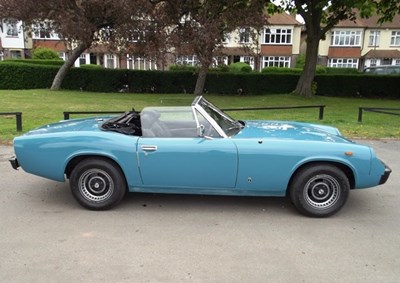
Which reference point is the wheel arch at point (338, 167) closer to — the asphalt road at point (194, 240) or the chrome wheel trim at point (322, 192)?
the chrome wheel trim at point (322, 192)

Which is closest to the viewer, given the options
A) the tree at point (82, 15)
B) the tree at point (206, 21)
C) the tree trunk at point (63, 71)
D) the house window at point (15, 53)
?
the tree at point (206, 21)

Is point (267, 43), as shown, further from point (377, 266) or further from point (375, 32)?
point (377, 266)

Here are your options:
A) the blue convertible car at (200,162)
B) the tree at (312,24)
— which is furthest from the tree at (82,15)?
the blue convertible car at (200,162)

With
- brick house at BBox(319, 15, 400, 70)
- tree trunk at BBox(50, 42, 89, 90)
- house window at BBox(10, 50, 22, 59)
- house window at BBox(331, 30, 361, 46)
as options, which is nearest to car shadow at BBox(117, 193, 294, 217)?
tree trunk at BBox(50, 42, 89, 90)

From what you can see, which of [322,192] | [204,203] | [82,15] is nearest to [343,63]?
[82,15]

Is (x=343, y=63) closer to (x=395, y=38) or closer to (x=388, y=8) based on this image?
(x=395, y=38)

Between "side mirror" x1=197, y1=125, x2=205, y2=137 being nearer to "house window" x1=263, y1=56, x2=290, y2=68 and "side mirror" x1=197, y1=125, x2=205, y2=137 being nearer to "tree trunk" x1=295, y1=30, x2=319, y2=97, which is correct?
"tree trunk" x1=295, y1=30, x2=319, y2=97

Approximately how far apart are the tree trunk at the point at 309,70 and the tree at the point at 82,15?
8.81m

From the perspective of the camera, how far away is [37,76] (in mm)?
22078

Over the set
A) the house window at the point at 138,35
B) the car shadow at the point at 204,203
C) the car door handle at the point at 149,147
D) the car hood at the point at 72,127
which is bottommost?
the car shadow at the point at 204,203

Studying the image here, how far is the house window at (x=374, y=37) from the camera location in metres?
46.5

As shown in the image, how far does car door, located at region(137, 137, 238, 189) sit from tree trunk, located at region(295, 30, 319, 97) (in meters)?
17.2

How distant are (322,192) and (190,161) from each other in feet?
5.16

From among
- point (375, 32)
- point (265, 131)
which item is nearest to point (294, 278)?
→ point (265, 131)
